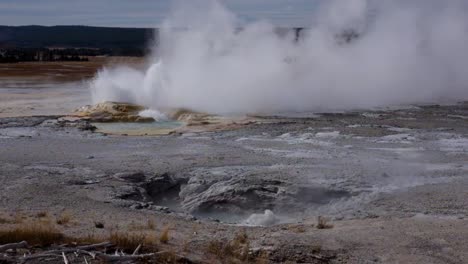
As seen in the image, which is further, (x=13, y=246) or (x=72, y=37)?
(x=72, y=37)

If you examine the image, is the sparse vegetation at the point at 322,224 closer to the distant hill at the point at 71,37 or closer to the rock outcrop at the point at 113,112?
the rock outcrop at the point at 113,112

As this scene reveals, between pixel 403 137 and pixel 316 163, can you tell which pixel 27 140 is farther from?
pixel 403 137

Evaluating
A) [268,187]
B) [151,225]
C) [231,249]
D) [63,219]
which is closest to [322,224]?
[231,249]

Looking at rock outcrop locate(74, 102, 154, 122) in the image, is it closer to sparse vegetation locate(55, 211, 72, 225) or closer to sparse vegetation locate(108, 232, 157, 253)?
sparse vegetation locate(55, 211, 72, 225)

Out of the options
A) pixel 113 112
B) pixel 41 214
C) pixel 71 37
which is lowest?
pixel 41 214

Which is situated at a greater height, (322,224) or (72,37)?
(72,37)

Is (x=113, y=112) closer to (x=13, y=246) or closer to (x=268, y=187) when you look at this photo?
(x=268, y=187)

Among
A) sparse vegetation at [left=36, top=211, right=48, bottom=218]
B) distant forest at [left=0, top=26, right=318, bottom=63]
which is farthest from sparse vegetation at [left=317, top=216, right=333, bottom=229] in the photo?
distant forest at [left=0, top=26, right=318, bottom=63]

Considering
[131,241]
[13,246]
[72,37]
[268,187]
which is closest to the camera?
[13,246]

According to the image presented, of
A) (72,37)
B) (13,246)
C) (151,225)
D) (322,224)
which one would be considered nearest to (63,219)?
(151,225)

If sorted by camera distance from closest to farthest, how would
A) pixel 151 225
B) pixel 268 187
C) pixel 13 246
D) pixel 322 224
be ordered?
pixel 13 246 < pixel 151 225 < pixel 322 224 < pixel 268 187

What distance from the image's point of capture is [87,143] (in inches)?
464

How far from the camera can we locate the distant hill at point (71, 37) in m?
86.0

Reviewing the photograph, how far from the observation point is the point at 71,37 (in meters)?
90.7
